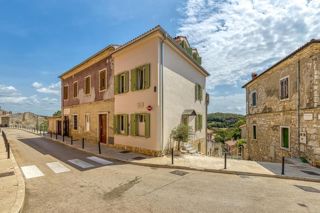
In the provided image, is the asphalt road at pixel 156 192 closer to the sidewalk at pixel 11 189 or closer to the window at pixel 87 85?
the sidewalk at pixel 11 189

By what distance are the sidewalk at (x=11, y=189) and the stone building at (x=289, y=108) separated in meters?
12.2

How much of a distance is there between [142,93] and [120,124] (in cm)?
324

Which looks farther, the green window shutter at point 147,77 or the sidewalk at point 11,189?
the green window shutter at point 147,77

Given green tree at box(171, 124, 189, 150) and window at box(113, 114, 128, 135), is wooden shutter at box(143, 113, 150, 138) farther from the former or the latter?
window at box(113, 114, 128, 135)

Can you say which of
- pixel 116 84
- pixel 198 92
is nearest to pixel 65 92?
pixel 116 84

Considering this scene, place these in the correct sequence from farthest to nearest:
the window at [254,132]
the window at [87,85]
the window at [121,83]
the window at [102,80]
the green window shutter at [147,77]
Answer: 1. the window at [87,85]
2. the window at [254,132]
3. the window at [102,80]
4. the window at [121,83]
5. the green window shutter at [147,77]

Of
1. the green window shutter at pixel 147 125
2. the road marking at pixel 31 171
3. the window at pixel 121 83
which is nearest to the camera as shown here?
the road marking at pixel 31 171

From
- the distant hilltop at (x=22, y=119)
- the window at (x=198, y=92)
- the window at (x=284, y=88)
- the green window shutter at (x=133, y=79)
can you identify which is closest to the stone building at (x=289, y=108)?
the window at (x=284, y=88)

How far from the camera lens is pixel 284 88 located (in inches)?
519

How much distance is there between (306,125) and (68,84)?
74.1 feet

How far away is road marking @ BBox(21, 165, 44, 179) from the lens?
26.0ft

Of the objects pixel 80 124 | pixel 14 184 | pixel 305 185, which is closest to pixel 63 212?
pixel 14 184

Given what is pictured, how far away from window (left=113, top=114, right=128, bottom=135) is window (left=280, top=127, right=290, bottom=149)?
1054 cm

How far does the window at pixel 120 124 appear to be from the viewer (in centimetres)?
1378
